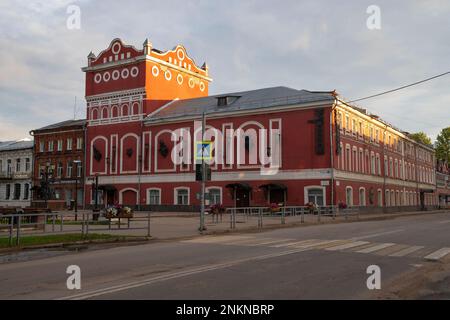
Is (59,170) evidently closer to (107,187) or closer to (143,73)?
(107,187)

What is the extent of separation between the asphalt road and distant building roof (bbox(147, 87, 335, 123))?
96.7ft

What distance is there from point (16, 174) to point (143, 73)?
25.2 m

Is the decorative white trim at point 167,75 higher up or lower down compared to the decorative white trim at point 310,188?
higher up

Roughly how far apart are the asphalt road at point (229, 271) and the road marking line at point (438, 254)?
4cm

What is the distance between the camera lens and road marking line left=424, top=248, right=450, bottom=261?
12.0 meters

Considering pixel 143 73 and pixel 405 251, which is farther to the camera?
pixel 143 73

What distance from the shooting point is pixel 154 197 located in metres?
51.2

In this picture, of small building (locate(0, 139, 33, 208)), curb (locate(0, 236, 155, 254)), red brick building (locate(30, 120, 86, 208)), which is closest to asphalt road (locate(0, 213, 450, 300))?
curb (locate(0, 236, 155, 254))

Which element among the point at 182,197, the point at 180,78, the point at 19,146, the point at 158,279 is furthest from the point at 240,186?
the point at 19,146

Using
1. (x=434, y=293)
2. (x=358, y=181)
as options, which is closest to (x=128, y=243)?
(x=434, y=293)

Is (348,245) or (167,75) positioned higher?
(167,75)

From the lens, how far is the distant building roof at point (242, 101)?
143ft

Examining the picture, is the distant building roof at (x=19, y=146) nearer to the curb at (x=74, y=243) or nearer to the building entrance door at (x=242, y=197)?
the building entrance door at (x=242, y=197)

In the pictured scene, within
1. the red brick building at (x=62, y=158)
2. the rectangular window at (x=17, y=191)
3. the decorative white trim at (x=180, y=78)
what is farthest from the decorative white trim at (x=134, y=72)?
the rectangular window at (x=17, y=191)
